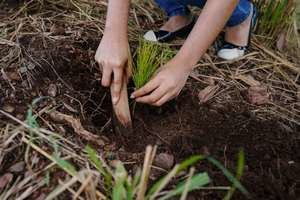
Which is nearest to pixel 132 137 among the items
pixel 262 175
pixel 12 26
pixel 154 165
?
pixel 154 165

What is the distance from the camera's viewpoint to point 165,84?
1260 millimetres

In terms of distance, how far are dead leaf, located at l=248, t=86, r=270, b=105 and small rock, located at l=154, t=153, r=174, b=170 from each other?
445mm

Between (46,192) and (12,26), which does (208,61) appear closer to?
(12,26)

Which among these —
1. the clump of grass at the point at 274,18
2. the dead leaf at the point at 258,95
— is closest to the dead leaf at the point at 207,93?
the dead leaf at the point at 258,95

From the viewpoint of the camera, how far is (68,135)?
132cm

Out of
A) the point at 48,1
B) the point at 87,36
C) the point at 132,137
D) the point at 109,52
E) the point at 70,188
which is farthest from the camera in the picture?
the point at 48,1

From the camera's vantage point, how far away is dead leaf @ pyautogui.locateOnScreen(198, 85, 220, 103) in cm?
156

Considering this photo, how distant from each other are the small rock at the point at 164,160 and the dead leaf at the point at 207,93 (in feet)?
1.00

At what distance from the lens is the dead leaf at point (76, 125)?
1319mm

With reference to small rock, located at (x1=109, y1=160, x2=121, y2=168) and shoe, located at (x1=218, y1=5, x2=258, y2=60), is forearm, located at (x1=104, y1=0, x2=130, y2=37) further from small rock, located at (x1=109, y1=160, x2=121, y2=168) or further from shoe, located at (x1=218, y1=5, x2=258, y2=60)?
shoe, located at (x1=218, y1=5, x2=258, y2=60)

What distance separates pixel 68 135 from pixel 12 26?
0.63 metres

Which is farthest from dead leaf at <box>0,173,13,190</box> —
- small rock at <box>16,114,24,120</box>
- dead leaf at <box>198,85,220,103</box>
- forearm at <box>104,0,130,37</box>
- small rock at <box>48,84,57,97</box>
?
dead leaf at <box>198,85,220,103</box>

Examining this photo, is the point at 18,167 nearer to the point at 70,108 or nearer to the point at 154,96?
the point at 70,108

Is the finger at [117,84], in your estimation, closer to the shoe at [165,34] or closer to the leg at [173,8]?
the shoe at [165,34]
